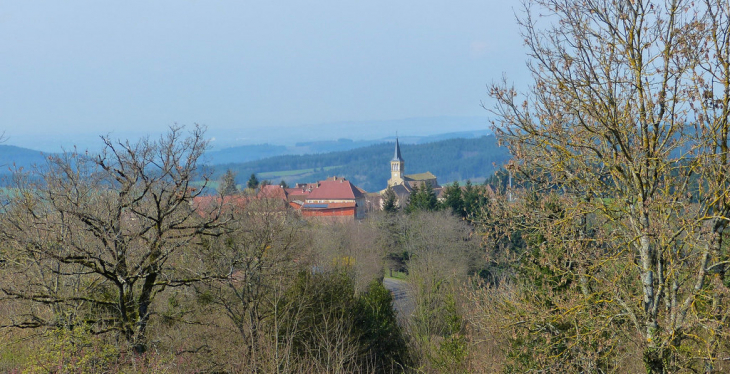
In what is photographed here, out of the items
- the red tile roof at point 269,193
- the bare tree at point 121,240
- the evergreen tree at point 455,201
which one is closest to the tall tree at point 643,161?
the bare tree at point 121,240

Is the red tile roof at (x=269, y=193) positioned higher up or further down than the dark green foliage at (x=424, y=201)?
higher up

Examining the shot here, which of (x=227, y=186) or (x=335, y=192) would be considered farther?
(x=335, y=192)

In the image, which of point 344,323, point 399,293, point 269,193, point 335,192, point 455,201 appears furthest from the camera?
point 335,192

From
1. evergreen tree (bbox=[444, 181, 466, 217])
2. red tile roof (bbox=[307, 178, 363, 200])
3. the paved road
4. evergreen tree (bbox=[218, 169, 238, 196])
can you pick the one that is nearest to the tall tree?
evergreen tree (bbox=[218, 169, 238, 196])

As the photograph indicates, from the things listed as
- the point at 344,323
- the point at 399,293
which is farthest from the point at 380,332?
the point at 399,293

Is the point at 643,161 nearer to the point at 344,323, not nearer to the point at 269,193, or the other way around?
the point at 344,323

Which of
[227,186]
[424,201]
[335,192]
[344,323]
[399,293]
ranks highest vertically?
[227,186]

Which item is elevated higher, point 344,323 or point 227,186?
point 227,186

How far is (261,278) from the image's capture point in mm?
17109

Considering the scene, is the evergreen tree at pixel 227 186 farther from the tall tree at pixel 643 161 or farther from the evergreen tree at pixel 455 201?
the evergreen tree at pixel 455 201

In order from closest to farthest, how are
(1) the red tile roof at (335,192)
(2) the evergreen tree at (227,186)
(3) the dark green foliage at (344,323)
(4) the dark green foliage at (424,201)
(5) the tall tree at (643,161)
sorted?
(5) the tall tree at (643,161) < (3) the dark green foliage at (344,323) < (2) the evergreen tree at (227,186) < (4) the dark green foliage at (424,201) < (1) the red tile roof at (335,192)

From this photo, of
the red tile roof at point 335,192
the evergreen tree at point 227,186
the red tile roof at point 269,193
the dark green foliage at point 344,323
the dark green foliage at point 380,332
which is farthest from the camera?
the red tile roof at point 335,192

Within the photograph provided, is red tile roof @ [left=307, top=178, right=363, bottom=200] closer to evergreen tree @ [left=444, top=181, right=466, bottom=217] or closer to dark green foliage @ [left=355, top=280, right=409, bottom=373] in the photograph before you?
evergreen tree @ [left=444, top=181, right=466, bottom=217]

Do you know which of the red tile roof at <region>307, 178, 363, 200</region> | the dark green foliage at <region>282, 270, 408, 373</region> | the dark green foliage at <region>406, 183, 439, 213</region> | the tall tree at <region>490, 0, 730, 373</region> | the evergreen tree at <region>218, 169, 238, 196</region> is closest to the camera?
the tall tree at <region>490, 0, 730, 373</region>
